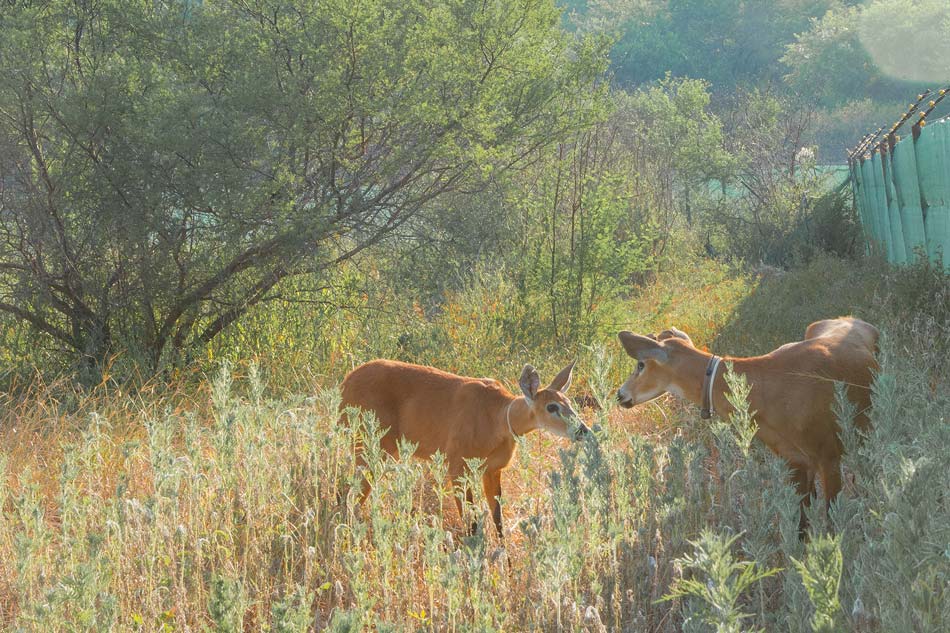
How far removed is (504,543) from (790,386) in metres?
1.54

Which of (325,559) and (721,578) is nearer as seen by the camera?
(721,578)


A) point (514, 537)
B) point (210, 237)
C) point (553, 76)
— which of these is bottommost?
point (514, 537)

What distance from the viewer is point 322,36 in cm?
862

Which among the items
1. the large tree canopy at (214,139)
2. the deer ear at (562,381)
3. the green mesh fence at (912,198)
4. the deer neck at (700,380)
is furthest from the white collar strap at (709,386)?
the green mesh fence at (912,198)

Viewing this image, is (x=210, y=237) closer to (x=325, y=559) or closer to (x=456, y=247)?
(x=456, y=247)

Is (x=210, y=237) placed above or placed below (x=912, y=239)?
above

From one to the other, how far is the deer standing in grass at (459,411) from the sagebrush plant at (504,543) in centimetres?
39

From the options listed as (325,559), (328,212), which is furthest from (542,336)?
(325,559)

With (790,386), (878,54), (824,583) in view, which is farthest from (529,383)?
(878,54)

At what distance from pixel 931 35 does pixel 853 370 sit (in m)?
62.9

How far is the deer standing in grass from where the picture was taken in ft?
15.9

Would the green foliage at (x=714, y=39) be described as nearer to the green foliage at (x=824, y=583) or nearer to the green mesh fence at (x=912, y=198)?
the green mesh fence at (x=912, y=198)

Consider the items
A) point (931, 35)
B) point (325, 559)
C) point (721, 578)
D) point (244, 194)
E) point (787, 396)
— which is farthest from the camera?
point (931, 35)

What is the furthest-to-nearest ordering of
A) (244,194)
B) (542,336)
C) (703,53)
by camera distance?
(703,53)
(542,336)
(244,194)
